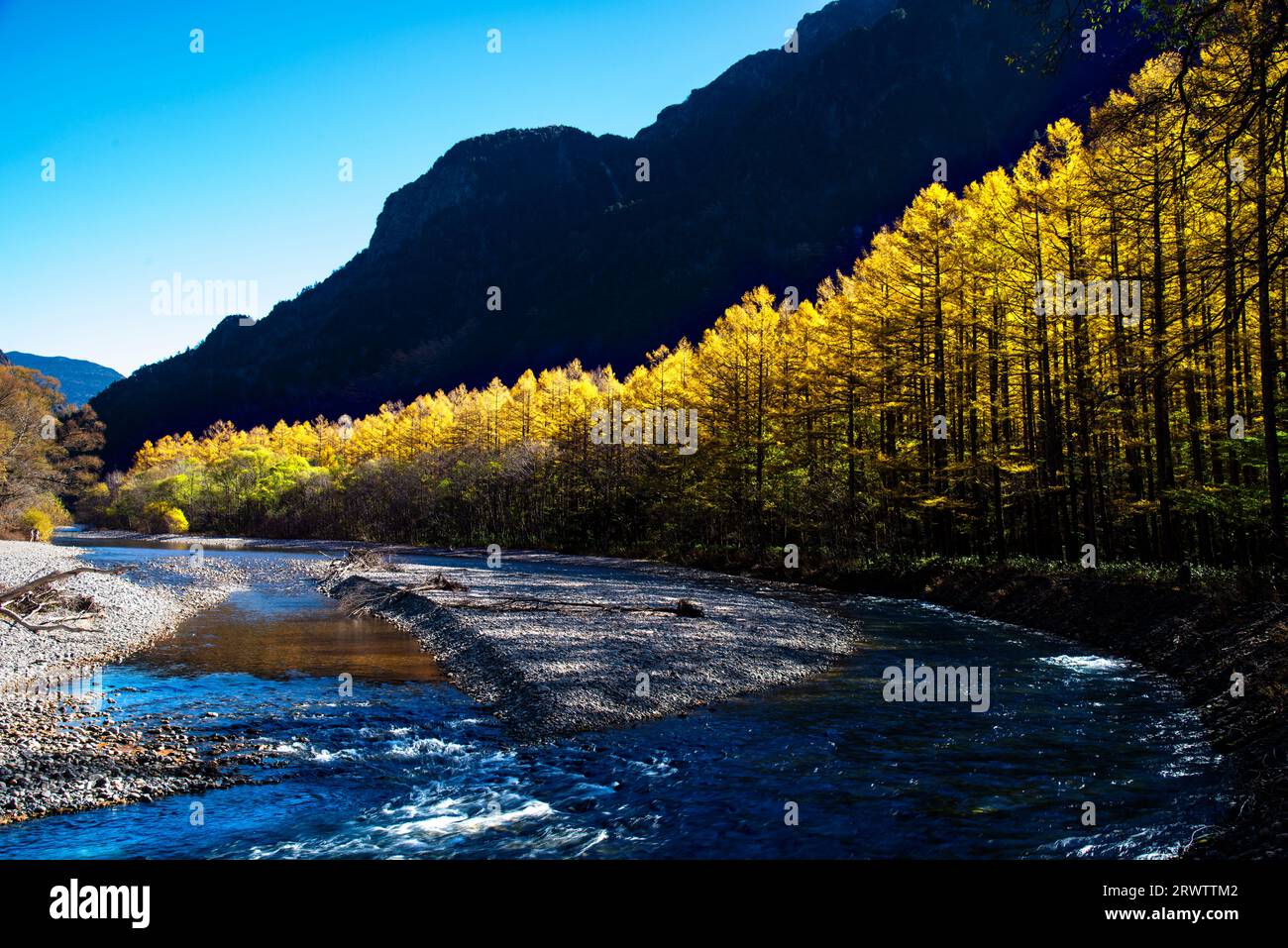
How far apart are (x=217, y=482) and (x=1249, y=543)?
344ft

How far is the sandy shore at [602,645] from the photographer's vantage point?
12664 millimetres

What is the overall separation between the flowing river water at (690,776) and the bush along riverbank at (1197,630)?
0.47m

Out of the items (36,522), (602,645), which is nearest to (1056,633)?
(602,645)

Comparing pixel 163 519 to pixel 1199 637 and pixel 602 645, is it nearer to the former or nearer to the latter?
pixel 602 645

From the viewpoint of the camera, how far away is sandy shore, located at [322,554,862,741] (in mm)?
12664

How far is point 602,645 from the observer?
1641cm

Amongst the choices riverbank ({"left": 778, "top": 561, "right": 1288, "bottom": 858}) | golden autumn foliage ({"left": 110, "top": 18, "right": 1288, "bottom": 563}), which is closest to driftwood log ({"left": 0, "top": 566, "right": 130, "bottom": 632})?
A: riverbank ({"left": 778, "top": 561, "right": 1288, "bottom": 858})

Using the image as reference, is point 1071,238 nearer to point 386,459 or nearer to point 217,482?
point 386,459

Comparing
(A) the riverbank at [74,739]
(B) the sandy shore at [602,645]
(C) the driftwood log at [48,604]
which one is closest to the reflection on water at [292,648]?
(B) the sandy shore at [602,645]

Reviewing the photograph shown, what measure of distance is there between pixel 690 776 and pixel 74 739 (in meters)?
8.29

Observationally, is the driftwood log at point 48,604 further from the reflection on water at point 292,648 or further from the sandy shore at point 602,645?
the sandy shore at point 602,645

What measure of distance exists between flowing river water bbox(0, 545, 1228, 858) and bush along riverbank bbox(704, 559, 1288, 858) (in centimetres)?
47

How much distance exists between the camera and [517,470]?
6325 cm
